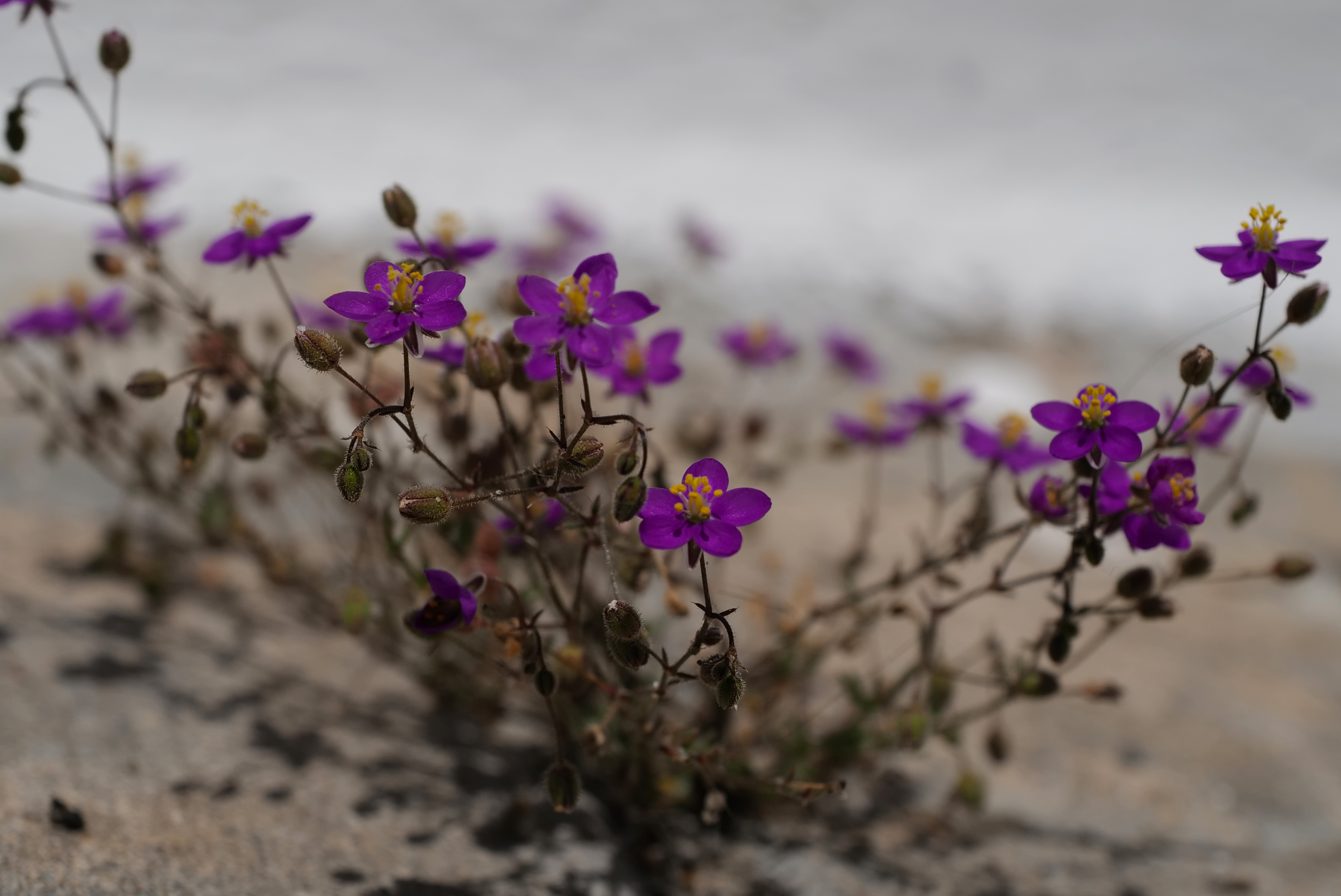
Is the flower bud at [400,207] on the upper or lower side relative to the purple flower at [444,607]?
upper

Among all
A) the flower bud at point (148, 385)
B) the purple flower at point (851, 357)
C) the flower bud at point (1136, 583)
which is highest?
the purple flower at point (851, 357)

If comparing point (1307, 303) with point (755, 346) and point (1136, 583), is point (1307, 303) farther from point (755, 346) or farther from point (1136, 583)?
point (755, 346)

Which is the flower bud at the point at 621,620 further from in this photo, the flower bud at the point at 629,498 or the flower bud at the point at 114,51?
the flower bud at the point at 114,51

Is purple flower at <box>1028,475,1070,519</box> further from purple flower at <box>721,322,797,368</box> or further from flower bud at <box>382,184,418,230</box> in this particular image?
purple flower at <box>721,322,797,368</box>

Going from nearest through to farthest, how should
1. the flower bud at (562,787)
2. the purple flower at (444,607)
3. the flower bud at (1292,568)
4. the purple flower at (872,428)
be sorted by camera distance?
1. the purple flower at (444,607)
2. the flower bud at (562,787)
3. the flower bud at (1292,568)
4. the purple flower at (872,428)

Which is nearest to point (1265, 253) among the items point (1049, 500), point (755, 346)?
point (1049, 500)

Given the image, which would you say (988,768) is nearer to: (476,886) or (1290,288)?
(476,886)

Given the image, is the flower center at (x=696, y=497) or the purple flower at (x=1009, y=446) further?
the purple flower at (x=1009, y=446)

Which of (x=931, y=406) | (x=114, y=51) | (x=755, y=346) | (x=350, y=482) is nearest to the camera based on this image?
(x=350, y=482)

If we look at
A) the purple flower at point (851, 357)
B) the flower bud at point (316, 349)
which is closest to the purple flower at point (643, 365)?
the flower bud at point (316, 349)
